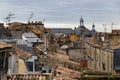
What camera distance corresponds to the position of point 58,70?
25.5m

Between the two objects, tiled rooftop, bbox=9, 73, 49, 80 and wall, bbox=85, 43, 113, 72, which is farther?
wall, bbox=85, 43, 113, 72

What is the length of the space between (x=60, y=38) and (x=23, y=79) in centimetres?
5179

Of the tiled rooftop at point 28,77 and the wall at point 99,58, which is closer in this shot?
the tiled rooftop at point 28,77

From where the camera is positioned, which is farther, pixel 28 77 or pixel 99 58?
pixel 99 58

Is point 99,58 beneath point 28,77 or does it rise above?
above

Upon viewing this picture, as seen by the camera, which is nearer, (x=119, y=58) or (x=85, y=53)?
(x=119, y=58)

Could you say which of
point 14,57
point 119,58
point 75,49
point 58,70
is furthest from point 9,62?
point 75,49

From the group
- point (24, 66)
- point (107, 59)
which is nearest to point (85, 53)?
point (107, 59)

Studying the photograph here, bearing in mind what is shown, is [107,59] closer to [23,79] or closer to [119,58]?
[119,58]

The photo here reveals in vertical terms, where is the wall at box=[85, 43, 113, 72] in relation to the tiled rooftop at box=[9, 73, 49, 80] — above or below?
above

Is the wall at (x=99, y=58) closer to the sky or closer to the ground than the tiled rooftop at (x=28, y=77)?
closer to the sky

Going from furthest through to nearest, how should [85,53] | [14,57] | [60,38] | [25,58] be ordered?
[60,38]
[85,53]
[25,58]
[14,57]

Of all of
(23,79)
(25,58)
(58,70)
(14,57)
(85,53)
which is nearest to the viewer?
(23,79)

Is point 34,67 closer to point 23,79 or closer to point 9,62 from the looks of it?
point 9,62
